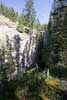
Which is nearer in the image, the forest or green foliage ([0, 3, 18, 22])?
the forest

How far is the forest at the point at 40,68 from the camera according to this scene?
19969mm

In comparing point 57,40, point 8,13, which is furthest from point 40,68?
point 8,13

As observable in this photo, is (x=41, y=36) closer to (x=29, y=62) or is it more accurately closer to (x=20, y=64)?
(x=29, y=62)

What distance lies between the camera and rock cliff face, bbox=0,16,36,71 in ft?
88.9

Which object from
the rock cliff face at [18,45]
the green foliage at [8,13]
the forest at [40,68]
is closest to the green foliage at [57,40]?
the forest at [40,68]

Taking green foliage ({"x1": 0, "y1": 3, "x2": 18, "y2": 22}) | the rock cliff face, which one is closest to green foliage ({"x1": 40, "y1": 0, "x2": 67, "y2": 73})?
the rock cliff face

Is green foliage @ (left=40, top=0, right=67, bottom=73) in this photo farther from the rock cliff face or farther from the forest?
the rock cliff face

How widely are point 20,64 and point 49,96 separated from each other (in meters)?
9.52

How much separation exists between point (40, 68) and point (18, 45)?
224 inches

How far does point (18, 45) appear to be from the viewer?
29.7 meters

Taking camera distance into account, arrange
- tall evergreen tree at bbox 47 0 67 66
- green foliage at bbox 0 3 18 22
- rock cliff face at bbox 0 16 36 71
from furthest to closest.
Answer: green foliage at bbox 0 3 18 22, tall evergreen tree at bbox 47 0 67 66, rock cliff face at bbox 0 16 36 71

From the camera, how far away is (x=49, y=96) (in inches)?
794

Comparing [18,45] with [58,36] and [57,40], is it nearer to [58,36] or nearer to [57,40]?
[58,36]

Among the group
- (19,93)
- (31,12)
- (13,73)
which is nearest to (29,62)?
(13,73)
